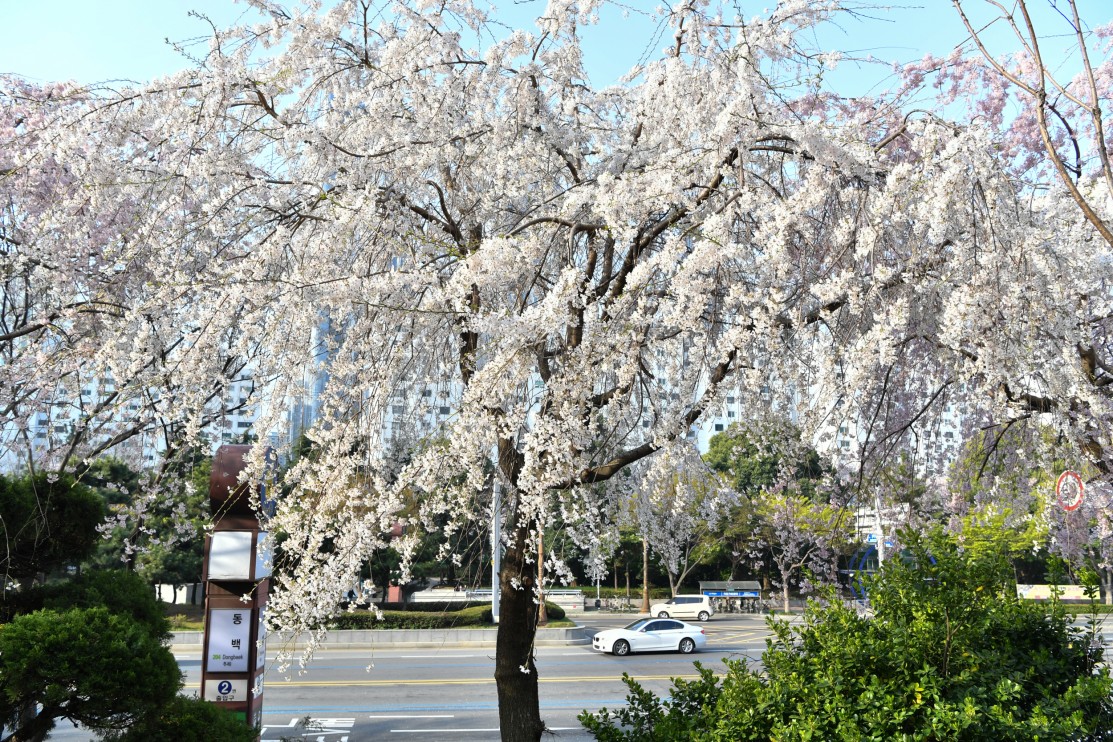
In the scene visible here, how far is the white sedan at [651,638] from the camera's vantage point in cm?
1667

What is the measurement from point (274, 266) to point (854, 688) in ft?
13.5

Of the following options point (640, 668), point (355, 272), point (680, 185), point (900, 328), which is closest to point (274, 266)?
point (355, 272)

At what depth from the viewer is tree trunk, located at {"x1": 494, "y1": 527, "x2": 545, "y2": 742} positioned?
17.0 ft

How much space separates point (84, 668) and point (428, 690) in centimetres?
980

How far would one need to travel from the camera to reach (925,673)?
9.21ft

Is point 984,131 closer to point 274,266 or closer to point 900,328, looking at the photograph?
point 900,328

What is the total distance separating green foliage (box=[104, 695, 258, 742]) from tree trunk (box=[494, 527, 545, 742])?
1.67 metres

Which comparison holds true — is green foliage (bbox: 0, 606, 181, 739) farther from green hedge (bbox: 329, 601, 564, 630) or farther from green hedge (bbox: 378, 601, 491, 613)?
green hedge (bbox: 378, 601, 491, 613)

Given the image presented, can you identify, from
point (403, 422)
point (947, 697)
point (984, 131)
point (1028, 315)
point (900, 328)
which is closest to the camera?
point (947, 697)

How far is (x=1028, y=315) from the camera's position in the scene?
4016mm

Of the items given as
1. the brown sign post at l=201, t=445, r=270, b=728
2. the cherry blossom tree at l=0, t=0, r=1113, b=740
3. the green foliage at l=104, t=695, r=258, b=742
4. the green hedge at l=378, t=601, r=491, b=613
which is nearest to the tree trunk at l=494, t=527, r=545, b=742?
the cherry blossom tree at l=0, t=0, r=1113, b=740

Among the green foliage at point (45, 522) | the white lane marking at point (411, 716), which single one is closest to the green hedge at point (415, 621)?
the white lane marking at point (411, 716)

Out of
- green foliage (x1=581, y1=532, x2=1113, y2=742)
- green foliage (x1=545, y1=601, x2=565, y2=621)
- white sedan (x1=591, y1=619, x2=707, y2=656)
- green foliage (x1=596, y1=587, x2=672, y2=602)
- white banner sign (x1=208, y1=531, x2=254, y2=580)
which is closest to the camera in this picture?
green foliage (x1=581, y1=532, x2=1113, y2=742)

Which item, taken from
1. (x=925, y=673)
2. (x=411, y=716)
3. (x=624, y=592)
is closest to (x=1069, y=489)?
(x=925, y=673)
